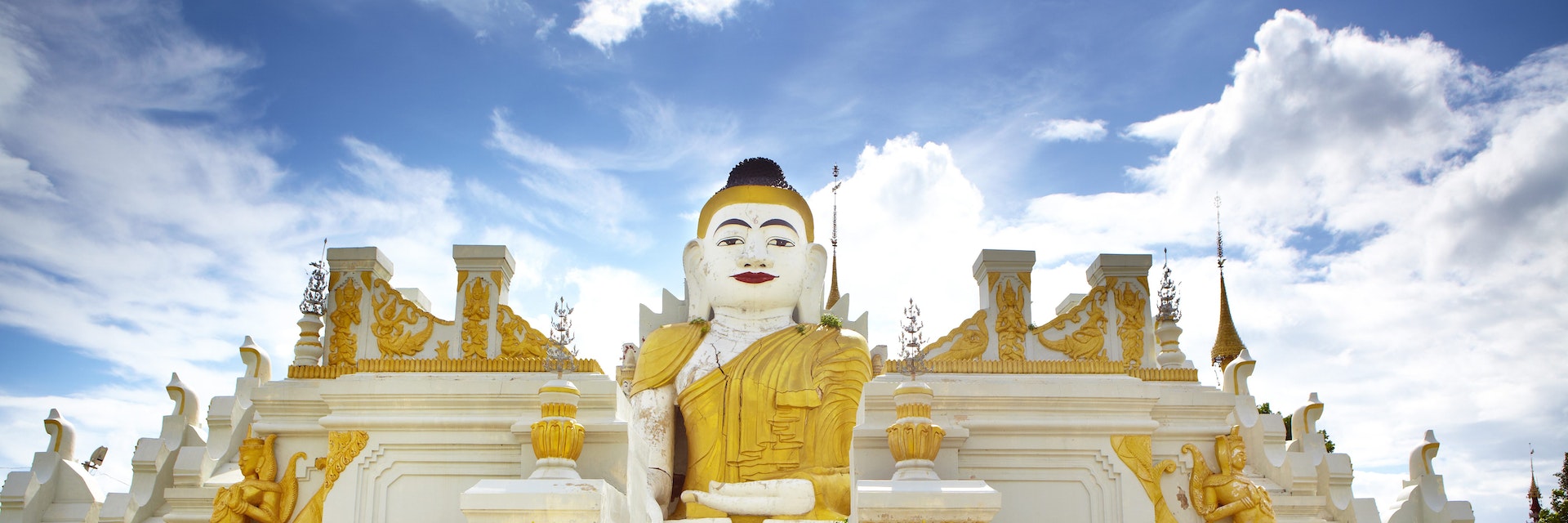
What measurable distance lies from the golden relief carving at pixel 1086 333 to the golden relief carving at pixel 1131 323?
0.64 ft

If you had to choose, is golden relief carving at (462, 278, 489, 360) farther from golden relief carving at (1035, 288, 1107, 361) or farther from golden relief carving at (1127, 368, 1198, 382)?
golden relief carving at (1127, 368, 1198, 382)

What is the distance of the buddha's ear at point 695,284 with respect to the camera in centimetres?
Answer: 1468

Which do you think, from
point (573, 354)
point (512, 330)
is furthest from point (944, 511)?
point (512, 330)

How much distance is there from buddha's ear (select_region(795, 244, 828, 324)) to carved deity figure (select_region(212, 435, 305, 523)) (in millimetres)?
5817

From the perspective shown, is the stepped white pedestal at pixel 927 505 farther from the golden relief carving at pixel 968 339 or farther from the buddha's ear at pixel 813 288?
the buddha's ear at pixel 813 288

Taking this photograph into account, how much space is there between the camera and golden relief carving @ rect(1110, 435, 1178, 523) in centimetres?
Result: 1144

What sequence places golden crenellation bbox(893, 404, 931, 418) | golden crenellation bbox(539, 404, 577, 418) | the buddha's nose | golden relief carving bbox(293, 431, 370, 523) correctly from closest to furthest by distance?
golden crenellation bbox(893, 404, 931, 418) → golden crenellation bbox(539, 404, 577, 418) → golden relief carving bbox(293, 431, 370, 523) → the buddha's nose

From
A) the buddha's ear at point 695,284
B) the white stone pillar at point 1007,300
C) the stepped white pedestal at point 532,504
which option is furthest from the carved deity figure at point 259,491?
the white stone pillar at point 1007,300

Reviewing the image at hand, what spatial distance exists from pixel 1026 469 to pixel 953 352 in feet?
Result: 7.77

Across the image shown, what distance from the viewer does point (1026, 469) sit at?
1131 centimetres

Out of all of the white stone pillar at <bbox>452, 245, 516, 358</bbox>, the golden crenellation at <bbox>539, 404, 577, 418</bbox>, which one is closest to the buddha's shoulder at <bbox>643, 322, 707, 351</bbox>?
the white stone pillar at <bbox>452, 245, 516, 358</bbox>

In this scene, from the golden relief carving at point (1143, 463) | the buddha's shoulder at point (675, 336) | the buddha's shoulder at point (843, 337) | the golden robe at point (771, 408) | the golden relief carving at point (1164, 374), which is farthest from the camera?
the buddha's shoulder at point (675, 336)

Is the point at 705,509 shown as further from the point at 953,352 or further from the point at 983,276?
the point at 983,276

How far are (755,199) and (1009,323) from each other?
3.38 m
